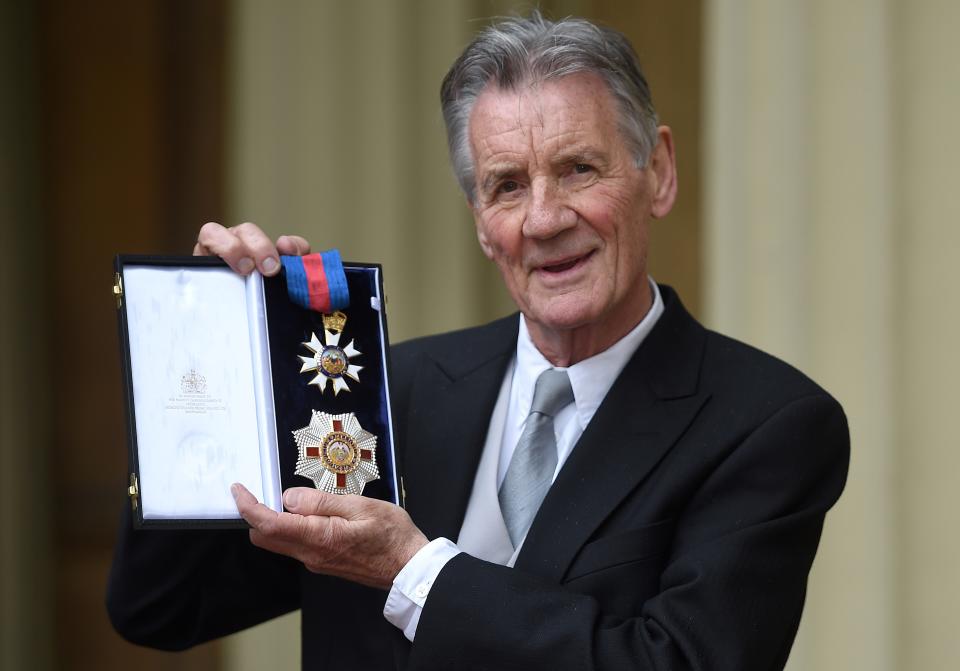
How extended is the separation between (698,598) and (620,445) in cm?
30

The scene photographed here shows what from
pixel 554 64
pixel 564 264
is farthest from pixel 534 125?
pixel 564 264

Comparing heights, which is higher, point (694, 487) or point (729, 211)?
point (729, 211)

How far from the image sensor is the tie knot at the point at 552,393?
2.09 m

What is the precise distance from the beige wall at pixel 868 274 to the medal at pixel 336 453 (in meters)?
1.63

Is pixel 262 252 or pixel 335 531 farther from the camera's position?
pixel 262 252

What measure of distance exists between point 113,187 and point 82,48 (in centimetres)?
43

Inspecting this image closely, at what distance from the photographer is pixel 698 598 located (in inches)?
69.0

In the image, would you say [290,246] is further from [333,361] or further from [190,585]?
[190,585]

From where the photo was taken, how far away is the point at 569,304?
6.60ft

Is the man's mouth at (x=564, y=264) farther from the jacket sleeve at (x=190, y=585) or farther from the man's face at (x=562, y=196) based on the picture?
Answer: the jacket sleeve at (x=190, y=585)

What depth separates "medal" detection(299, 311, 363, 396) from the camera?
188 centimetres

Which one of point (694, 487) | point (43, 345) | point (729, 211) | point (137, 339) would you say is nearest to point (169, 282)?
point (137, 339)

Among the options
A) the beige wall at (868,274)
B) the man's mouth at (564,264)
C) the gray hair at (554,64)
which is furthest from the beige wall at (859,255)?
the man's mouth at (564,264)

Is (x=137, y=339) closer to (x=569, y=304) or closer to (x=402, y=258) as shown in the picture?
(x=569, y=304)
